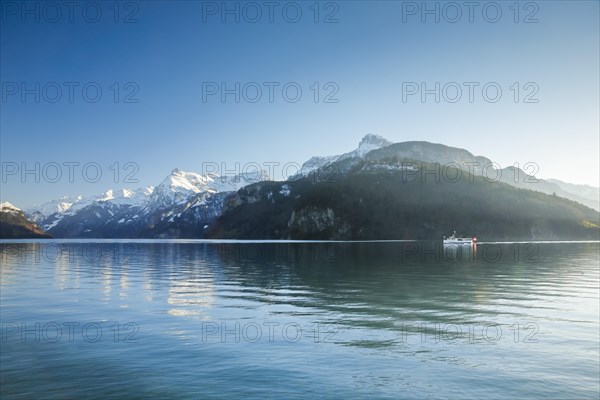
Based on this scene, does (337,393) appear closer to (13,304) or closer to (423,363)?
(423,363)

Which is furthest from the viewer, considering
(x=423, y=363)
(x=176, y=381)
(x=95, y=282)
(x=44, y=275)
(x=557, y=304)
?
(x=44, y=275)

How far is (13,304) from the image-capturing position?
5519 cm

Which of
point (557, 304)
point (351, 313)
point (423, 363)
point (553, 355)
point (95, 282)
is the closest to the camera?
point (423, 363)

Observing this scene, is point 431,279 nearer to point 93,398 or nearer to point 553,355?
point 553,355

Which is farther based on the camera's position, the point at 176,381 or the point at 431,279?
the point at 431,279

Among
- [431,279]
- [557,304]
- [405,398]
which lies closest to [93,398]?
[405,398]

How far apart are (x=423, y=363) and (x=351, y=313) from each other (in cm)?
1950

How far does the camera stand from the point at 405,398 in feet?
76.3

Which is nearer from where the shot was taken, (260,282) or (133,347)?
(133,347)

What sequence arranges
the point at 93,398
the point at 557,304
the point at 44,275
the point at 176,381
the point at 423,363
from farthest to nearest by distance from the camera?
the point at 44,275, the point at 557,304, the point at 423,363, the point at 176,381, the point at 93,398

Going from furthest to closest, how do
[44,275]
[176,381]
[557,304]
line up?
[44,275] < [557,304] < [176,381]

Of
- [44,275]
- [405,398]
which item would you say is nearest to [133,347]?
[405,398]

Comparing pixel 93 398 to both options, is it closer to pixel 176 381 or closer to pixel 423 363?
pixel 176 381

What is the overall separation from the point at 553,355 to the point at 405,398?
1471cm
